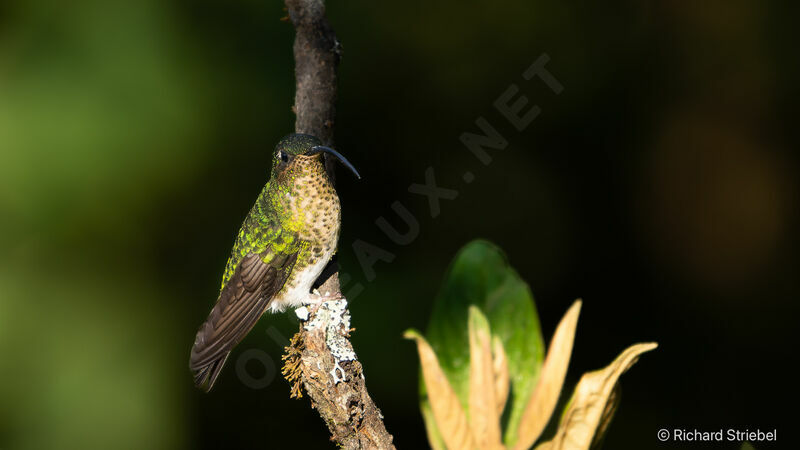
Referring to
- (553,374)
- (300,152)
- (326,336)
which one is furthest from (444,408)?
(300,152)

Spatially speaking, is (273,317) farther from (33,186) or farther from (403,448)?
(33,186)

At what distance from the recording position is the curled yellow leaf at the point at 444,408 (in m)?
0.93

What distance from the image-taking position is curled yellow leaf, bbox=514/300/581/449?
91 centimetres

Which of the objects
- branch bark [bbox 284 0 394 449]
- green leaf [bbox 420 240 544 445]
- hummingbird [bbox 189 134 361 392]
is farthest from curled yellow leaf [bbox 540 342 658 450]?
hummingbird [bbox 189 134 361 392]

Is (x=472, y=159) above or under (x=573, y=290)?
above

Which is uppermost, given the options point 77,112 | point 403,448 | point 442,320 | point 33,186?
point 442,320

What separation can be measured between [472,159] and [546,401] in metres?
2.18

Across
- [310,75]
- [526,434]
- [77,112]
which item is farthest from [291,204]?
[77,112]

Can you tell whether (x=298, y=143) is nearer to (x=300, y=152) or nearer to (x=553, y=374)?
(x=300, y=152)

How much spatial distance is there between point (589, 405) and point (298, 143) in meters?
1.14

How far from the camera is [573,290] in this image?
9.89ft

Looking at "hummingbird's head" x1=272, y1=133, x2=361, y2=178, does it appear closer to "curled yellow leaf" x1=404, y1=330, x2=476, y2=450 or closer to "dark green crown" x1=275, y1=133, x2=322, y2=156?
"dark green crown" x1=275, y1=133, x2=322, y2=156

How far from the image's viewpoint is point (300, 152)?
1.84m

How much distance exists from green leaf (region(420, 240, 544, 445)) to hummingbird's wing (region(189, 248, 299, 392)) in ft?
2.82
